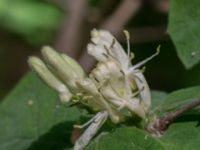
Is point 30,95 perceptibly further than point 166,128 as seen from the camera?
Yes

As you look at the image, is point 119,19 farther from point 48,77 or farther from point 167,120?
point 167,120

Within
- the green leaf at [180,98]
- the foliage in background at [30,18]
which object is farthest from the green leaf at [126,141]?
the foliage in background at [30,18]

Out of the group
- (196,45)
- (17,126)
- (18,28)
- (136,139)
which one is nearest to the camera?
(136,139)

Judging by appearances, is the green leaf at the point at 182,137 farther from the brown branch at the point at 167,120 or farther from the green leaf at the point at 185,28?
the green leaf at the point at 185,28

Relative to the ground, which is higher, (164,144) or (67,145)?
(67,145)

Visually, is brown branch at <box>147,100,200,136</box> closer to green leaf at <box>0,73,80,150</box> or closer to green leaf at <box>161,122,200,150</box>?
green leaf at <box>161,122,200,150</box>

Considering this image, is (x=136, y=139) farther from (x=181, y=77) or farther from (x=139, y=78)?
(x=181, y=77)

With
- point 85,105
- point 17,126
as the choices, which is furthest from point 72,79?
point 17,126

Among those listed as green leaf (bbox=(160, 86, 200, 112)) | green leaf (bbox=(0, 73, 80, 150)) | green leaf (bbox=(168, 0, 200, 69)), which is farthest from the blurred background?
green leaf (bbox=(160, 86, 200, 112))
